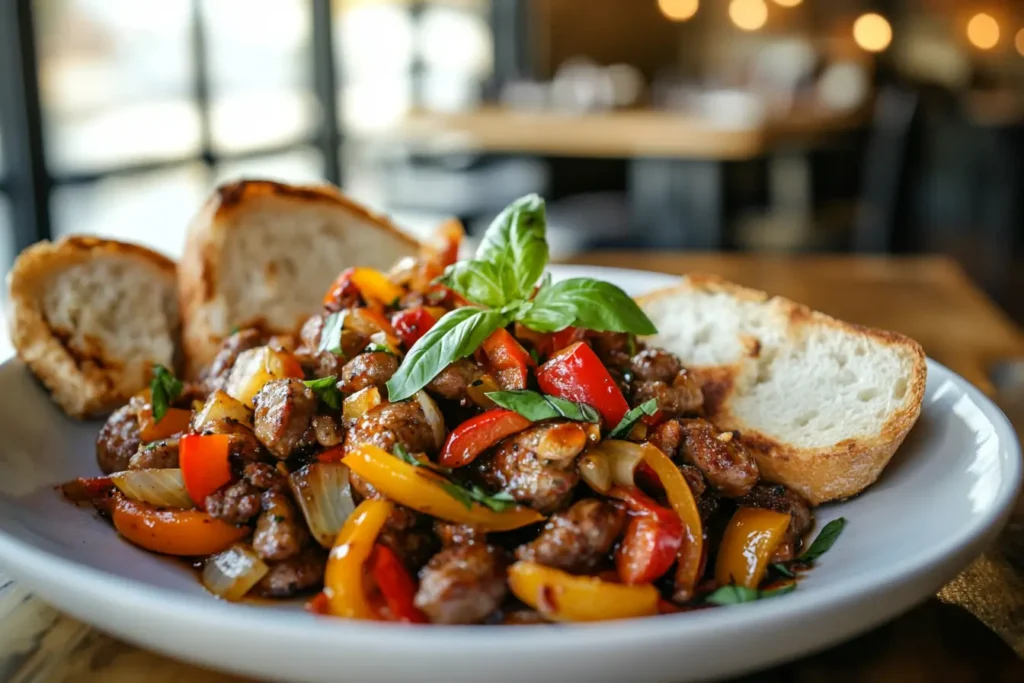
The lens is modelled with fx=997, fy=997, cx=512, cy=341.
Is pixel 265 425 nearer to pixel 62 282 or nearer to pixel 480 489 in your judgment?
pixel 480 489

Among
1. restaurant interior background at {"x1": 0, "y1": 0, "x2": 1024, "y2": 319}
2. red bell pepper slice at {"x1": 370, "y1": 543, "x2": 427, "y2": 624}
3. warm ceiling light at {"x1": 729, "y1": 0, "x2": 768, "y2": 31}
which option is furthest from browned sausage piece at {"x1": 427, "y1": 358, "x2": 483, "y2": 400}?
warm ceiling light at {"x1": 729, "y1": 0, "x2": 768, "y2": 31}

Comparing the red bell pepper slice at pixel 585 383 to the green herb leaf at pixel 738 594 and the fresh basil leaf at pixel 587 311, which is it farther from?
the green herb leaf at pixel 738 594

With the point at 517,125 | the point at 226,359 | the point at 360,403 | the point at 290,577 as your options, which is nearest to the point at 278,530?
the point at 290,577

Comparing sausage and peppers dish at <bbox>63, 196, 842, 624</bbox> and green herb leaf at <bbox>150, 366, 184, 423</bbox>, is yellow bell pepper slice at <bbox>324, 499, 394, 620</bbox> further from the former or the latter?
green herb leaf at <bbox>150, 366, 184, 423</bbox>

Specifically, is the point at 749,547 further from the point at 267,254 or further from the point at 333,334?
the point at 267,254

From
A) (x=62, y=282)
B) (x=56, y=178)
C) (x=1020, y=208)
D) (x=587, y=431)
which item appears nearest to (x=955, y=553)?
(x=587, y=431)
